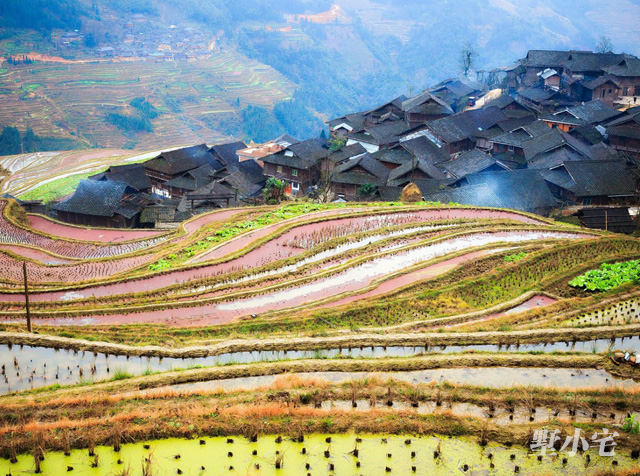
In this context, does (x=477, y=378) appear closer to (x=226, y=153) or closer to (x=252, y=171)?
(x=252, y=171)

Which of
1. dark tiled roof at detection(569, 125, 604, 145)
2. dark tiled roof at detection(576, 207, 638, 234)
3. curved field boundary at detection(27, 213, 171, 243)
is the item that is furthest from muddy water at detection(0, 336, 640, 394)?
dark tiled roof at detection(569, 125, 604, 145)

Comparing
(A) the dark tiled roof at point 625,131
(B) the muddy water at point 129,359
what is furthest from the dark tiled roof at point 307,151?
(B) the muddy water at point 129,359

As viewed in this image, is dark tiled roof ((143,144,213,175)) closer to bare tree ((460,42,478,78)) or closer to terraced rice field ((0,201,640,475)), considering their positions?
terraced rice field ((0,201,640,475))

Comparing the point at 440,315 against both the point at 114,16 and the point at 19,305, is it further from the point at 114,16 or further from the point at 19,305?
the point at 114,16

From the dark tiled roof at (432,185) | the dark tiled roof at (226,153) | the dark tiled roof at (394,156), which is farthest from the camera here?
the dark tiled roof at (226,153)

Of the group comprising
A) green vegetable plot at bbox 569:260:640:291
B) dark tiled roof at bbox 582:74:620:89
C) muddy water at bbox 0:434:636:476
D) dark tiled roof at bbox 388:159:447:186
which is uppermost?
dark tiled roof at bbox 582:74:620:89

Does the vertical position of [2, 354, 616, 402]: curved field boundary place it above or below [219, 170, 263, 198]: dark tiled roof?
below

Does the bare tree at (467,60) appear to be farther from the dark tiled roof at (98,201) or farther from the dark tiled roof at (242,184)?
the dark tiled roof at (98,201)
